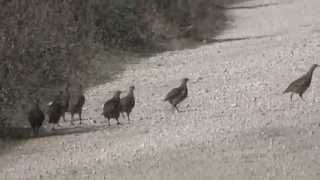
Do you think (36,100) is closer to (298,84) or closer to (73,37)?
(298,84)

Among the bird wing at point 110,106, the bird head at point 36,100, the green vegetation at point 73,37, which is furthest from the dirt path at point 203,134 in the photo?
the green vegetation at point 73,37

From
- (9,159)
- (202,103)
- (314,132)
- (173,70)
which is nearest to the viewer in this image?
(314,132)

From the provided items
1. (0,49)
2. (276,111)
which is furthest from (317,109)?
(0,49)

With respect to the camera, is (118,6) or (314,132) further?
(118,6)

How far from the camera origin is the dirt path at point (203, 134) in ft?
39.6

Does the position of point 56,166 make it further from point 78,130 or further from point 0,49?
point 0,49

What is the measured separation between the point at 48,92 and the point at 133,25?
10.8 metres

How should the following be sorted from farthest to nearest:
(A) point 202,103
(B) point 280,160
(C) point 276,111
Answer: (A) point 202,103 < (C) point 276,111 < (B) point 280,160

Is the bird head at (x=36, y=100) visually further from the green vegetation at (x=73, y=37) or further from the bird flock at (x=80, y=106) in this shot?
the bird flock at (x=80, y=106)

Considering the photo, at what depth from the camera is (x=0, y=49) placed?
18.8 m

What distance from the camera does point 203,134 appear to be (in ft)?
46.5

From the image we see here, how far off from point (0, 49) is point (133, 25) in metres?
12.7

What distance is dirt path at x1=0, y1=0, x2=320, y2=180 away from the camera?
1206cm

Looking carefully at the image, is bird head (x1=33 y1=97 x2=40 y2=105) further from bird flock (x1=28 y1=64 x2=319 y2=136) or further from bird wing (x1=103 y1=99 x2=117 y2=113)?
bird wing (x1=103 y1=99 x2=117 y2=113)
